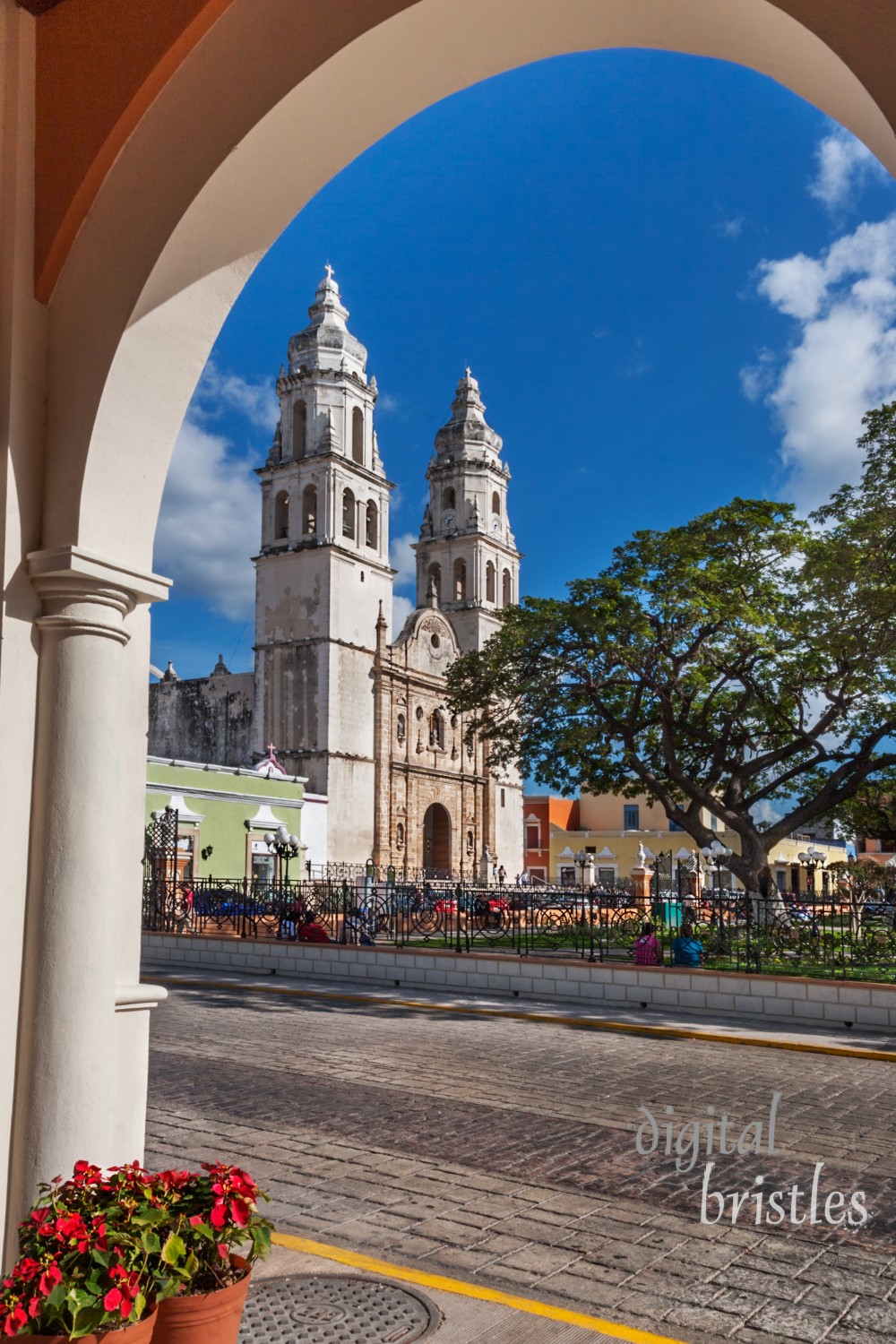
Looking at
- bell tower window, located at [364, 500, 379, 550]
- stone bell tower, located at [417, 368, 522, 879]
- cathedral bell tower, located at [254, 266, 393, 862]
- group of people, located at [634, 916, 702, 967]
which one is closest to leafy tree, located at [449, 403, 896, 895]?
group of people, located at [634, 916, 702, 967]

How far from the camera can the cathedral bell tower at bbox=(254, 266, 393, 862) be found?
4244cm

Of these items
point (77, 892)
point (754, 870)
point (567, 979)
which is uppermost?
point (754, 870)

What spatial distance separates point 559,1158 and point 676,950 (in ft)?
24.8

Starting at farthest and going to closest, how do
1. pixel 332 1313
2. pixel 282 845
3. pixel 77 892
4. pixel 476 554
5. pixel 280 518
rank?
pixel 476 554
pixel 280 518
pixel 282 845
pixel 332 1313
pixel 77 892

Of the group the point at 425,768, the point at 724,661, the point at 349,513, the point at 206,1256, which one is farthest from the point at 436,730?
the point at 206,1256

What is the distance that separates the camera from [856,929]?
1302cm

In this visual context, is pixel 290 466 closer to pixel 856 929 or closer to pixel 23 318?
pixel 856 929

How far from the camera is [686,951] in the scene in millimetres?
12961

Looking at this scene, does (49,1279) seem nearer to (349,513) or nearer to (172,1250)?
(172,1250)

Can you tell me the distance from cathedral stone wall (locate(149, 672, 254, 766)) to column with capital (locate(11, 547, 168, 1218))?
42.7m

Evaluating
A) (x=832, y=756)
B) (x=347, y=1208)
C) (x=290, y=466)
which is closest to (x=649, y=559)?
(x=832, y=756)

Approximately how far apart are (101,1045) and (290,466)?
4361 centimetres

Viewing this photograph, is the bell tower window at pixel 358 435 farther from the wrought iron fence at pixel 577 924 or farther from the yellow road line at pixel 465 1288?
the yellow road line at pixel 465 1288

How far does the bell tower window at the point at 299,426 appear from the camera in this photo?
45906 mm
